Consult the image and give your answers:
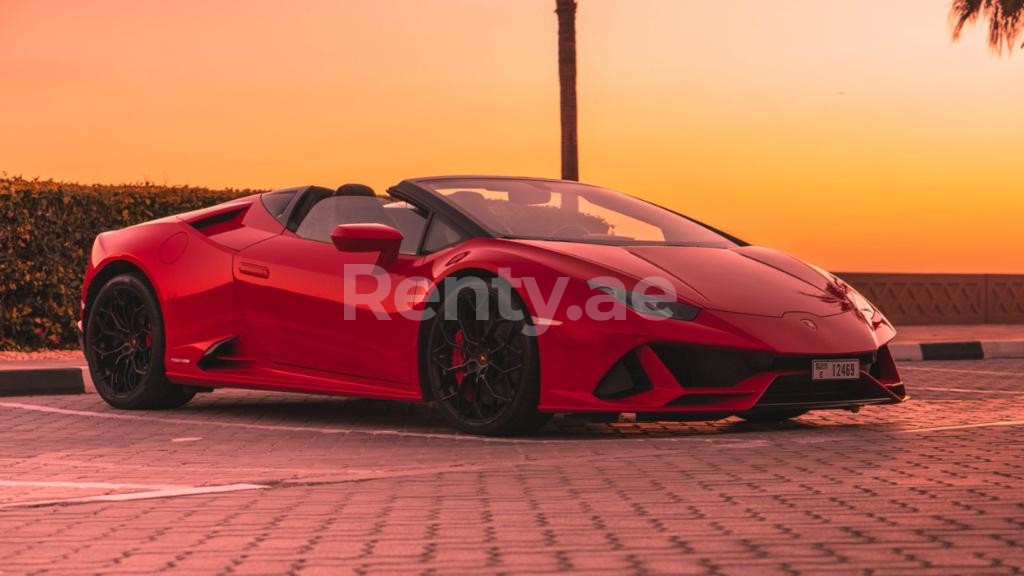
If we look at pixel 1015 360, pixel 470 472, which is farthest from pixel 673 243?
pixel 1015 360

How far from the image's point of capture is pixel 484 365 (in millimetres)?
7395

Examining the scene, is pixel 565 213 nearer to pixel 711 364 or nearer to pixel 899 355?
pixel 711 364

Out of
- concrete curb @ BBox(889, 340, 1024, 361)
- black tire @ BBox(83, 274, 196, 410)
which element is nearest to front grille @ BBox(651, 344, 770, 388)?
black tire @ BBox(83, 274, 196, 410)

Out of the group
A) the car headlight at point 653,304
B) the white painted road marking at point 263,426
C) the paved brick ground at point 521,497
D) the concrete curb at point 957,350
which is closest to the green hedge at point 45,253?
the white painted road marking at point 263,426

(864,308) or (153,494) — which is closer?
(153,494)

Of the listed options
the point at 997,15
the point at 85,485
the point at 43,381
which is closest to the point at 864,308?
the point at 85,485

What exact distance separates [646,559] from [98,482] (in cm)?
291

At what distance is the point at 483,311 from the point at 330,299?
44.7 inches

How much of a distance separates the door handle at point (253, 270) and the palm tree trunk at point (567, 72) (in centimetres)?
1088

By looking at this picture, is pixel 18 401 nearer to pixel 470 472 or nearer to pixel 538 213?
pixel 538 213

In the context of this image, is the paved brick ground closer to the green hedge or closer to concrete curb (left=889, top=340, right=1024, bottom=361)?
concrete curb (left=889, top=340, right=1024, bottom=361)

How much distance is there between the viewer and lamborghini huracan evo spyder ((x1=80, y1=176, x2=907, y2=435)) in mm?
7051

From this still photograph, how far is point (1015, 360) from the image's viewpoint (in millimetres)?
15242

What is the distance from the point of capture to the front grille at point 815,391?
7.16 meters
